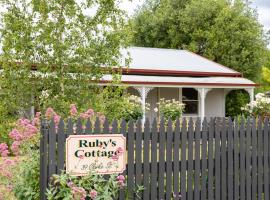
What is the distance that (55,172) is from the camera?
20.2ft

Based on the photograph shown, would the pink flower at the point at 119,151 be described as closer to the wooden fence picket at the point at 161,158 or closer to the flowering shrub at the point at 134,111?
the wooden fence picket at the point at 161,158

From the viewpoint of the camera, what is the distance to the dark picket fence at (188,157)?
6176mm

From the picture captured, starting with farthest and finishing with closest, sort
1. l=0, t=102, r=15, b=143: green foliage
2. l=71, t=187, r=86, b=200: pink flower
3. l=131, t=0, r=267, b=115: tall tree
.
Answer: l=131, t=0, r=267, b=115: tall tree → l=0, t=102, r=15, b=143: green foliage → l=71, t=187, r=86, b=200: pink flower

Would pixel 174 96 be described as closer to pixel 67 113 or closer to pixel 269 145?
pixel 67 113

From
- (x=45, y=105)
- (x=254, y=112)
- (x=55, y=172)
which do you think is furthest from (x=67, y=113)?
(x=254, y=112)

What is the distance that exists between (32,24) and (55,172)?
5.43 m

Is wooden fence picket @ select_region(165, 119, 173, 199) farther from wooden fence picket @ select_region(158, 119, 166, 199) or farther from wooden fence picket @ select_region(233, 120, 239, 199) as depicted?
wooden fence picket @ select_region(233, 120, 239, 199)

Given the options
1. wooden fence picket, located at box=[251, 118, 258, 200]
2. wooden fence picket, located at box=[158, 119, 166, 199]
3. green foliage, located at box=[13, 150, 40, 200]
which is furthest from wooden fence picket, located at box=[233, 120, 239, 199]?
green foliage, located at box=[13, 150, 40, 200]

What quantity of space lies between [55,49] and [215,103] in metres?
18.1

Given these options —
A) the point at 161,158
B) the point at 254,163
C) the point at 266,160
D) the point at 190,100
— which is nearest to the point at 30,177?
the point at 161,158

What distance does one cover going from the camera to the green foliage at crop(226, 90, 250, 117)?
28578 mm

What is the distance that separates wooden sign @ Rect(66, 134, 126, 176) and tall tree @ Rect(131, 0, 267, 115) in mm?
30057

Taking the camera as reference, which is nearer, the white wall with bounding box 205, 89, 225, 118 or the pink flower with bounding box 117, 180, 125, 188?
the pink flower with bounding box 117, 180, 125, 188

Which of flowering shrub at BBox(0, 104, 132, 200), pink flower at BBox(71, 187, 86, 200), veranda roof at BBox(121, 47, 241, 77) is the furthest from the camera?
veranda roof at BBox(121, 47, 241, 77)
